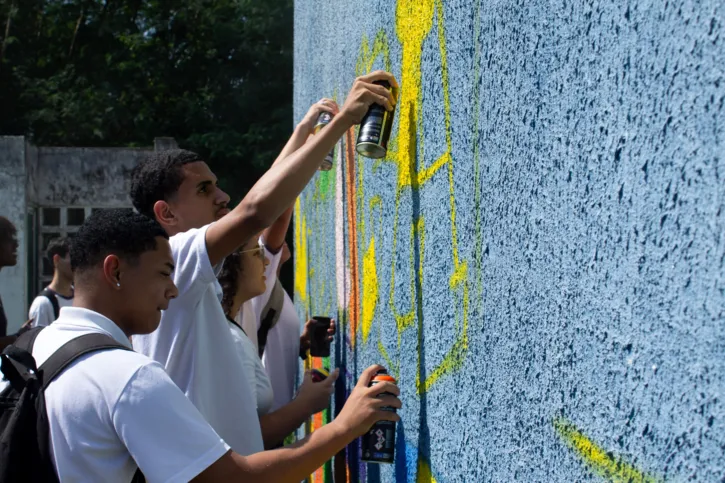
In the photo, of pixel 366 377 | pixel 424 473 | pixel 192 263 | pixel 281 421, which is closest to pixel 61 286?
pixel 281 421

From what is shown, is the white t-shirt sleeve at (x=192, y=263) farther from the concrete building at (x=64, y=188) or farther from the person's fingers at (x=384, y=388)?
the concrete building at (x=64, y=188)

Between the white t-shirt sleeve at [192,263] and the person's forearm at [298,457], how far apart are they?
50 cm

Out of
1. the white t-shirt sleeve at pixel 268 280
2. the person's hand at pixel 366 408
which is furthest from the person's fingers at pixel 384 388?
the white t-shirt sleeve at pixel 268 280

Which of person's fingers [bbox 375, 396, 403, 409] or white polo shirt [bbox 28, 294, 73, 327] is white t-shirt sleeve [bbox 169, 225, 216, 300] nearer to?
person's fingers [bbox 375, 396, 403, 409]

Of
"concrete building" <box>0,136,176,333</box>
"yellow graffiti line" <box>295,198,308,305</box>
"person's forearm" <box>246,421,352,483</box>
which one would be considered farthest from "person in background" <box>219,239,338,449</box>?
"concrete building" <box>0,136,176,333</box>

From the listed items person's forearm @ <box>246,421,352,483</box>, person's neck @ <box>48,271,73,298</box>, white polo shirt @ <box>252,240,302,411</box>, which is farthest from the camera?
person's neck @ <box>48,271,73,298</box>

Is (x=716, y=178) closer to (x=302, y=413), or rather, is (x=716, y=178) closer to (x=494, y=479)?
(x=494, y=479)

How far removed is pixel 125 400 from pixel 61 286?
16.7 ft

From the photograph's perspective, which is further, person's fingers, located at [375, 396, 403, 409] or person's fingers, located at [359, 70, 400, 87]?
person's fingers, located at [359, 70, 400, 87]

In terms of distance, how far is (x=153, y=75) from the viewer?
61.3 feet

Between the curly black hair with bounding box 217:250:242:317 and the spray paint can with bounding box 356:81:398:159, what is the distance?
872 mm

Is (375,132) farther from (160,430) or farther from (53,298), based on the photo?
(53,298)

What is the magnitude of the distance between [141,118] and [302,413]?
641 inches

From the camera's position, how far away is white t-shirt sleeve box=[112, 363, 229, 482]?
1656mm
